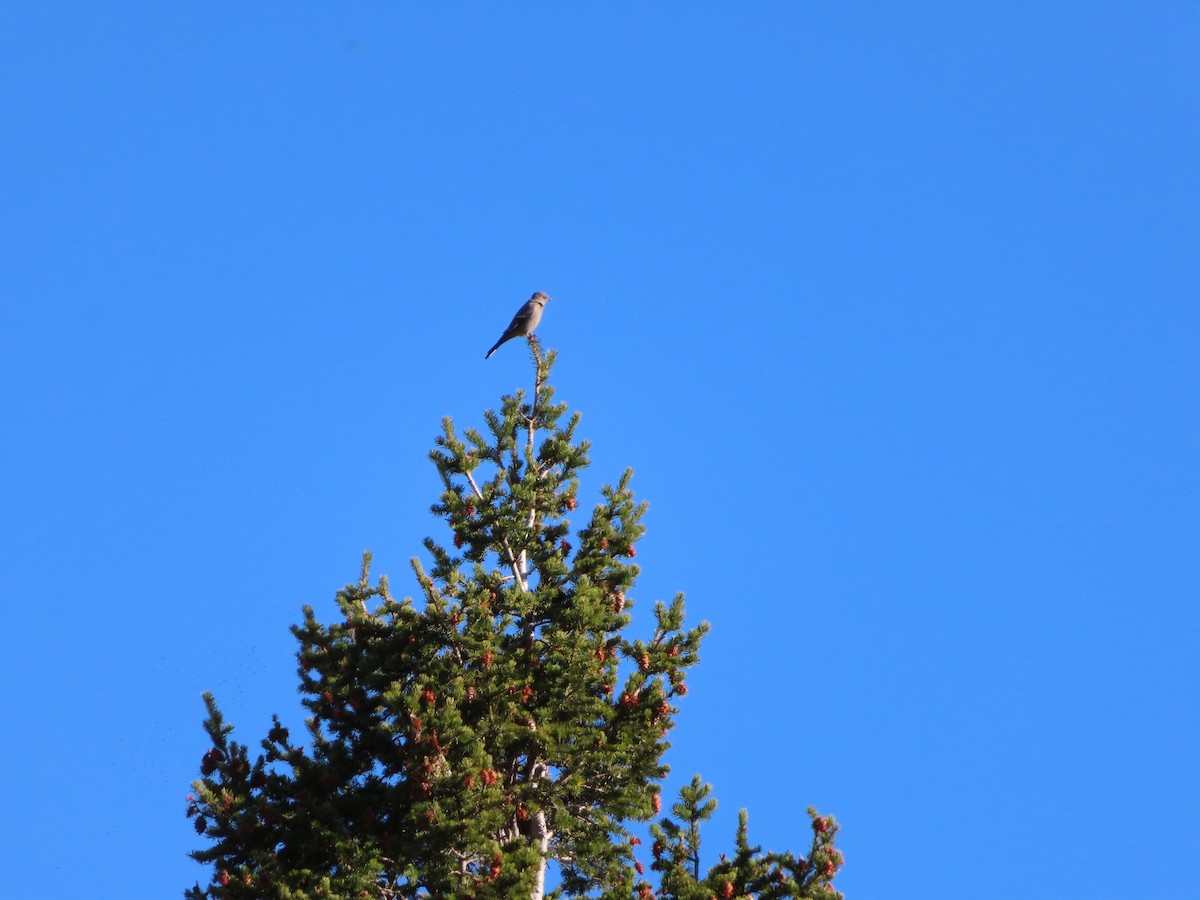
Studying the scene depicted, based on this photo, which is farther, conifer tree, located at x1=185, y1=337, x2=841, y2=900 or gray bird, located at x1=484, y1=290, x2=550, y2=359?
gray bird, located at x1=484, y1=290, x2=550, y2=359

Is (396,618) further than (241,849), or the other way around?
(396,618)

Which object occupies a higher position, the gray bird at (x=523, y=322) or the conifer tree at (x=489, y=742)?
the gray bird at (x=523, y=322)

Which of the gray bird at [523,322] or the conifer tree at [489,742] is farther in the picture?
the gray bird at [523,322]

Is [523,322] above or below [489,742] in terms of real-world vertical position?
above

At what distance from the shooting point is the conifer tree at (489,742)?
9727mm

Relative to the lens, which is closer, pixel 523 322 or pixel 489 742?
pixel 489 742

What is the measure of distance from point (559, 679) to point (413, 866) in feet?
6.92

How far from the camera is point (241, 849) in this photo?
995cm

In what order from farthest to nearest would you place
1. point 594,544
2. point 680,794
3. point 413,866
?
point 594,544 → point 680,794 → point 413,866

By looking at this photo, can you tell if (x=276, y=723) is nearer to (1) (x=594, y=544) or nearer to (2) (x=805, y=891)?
(1) (x=594, y=544)

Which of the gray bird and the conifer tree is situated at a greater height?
the gray bird

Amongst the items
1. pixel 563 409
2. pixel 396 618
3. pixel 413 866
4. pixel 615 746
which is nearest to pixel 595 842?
pixel 615 746

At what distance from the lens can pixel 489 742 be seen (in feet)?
34.0

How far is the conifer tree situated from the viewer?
31.9ft
